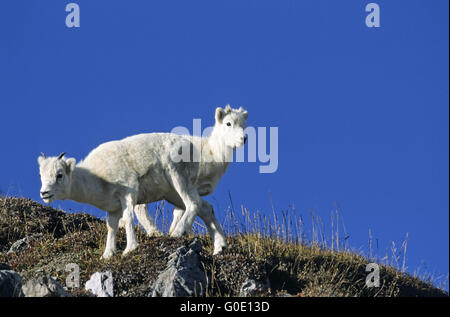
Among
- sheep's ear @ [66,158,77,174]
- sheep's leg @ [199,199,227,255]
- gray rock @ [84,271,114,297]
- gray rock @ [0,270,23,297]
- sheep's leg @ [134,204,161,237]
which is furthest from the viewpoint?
sheep's leg @ [134,204,161,237]

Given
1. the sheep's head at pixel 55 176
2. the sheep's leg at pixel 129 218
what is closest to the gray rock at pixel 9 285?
the sheep's head at pixel 55 176

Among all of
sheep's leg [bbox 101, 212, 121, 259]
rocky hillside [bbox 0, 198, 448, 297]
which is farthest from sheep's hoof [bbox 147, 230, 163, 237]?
sheep's leg [bbox 101, 212, 121, 259]

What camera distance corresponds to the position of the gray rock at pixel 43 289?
1173cm

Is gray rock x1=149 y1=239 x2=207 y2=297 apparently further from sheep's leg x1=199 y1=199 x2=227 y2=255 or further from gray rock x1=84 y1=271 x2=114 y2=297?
sheep's leg x1=199 y1=199 x2=227 y2=255

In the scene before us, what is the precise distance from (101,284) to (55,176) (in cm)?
233

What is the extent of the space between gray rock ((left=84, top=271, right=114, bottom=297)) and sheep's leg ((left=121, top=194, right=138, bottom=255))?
113 centimetres

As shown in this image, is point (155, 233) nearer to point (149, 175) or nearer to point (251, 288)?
point (149, 175)

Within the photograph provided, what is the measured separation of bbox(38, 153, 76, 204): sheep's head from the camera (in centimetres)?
1420

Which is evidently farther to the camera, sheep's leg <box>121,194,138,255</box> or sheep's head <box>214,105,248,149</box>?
sheep's head <box>214,105,248,149</box>

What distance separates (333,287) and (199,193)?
12.4ft

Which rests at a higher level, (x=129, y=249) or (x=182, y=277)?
(x=129, y=249)

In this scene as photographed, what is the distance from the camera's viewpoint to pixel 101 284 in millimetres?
13602

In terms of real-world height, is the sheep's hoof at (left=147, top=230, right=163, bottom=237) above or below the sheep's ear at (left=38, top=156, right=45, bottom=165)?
below

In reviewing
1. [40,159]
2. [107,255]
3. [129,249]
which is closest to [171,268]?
[129,249]
